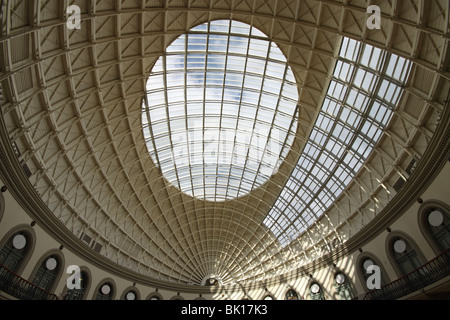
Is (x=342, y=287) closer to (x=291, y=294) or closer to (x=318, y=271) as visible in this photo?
(x=318, y=271)

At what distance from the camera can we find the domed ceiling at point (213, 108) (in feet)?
64.6

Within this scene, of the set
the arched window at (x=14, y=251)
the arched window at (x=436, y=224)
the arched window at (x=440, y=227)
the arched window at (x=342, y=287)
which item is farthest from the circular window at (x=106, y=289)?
the arched window at (x=440, y=227)

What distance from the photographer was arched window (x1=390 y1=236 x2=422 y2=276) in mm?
23781

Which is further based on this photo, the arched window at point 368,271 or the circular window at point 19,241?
the arched window at point 368,271

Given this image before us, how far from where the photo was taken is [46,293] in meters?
24.6

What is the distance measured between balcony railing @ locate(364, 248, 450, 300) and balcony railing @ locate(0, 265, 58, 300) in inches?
1200

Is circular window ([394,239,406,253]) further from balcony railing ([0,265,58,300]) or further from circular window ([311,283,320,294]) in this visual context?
balcony railing ([0,265,58,300])

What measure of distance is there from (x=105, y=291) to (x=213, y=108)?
27.7m

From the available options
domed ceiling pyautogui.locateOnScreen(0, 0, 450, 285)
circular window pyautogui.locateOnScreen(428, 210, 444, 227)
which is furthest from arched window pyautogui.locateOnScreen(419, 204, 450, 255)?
domed ceiling pyautogui.locateOnScreen(0, 0, 450, 285)

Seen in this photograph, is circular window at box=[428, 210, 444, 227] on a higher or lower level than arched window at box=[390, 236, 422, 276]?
higher

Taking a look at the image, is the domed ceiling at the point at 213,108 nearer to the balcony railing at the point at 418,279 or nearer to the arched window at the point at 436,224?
the arched window at the point at 436,224

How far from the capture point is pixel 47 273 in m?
26.0

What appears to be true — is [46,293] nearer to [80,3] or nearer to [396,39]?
[80,3]

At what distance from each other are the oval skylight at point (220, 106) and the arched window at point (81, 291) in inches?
660
